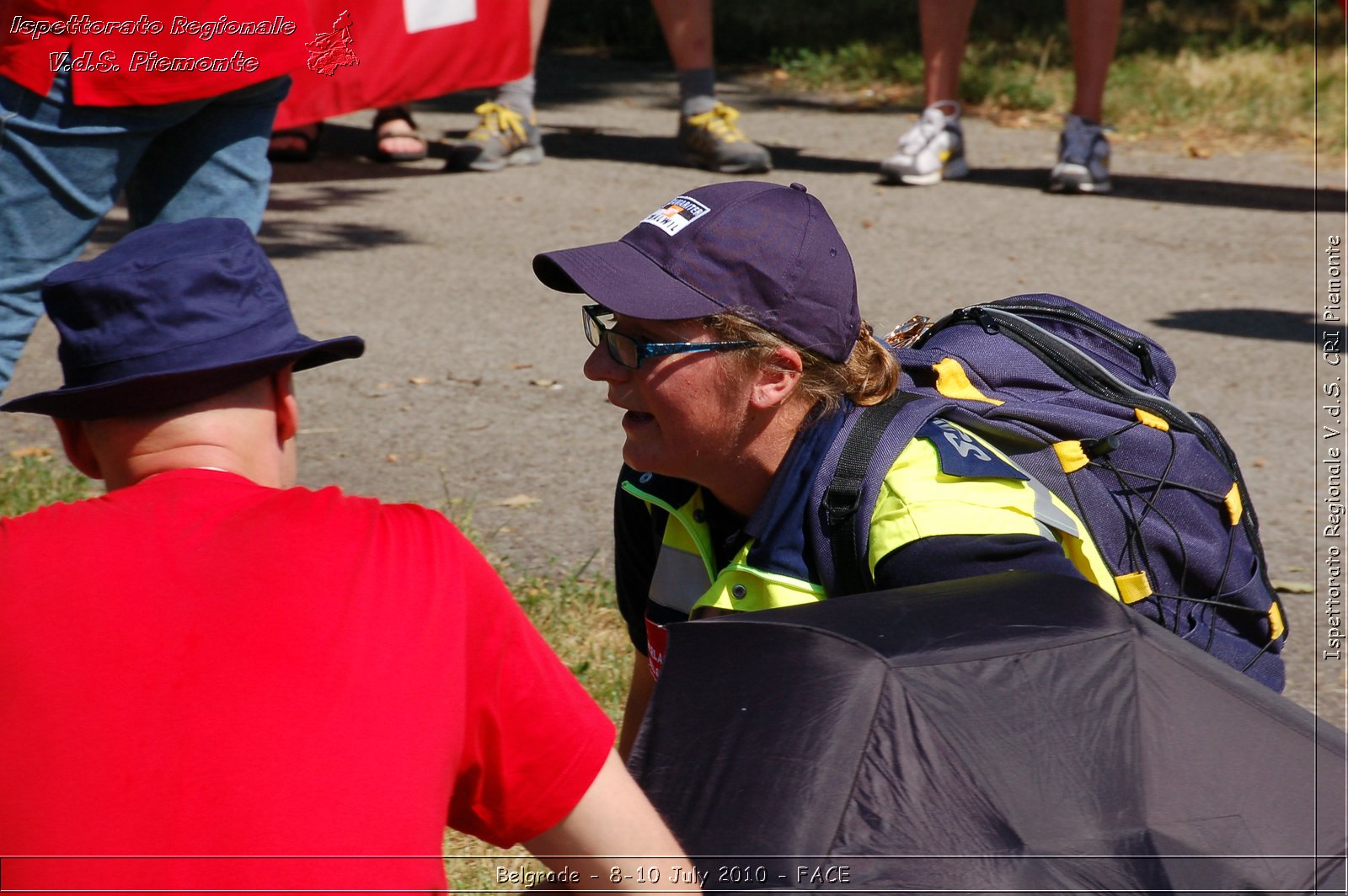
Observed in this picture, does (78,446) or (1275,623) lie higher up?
(78,446)

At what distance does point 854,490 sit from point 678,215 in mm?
535

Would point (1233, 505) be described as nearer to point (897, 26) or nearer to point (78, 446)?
point (78, 446)

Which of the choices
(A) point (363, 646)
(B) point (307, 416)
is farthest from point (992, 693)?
(B) point (307, 416)

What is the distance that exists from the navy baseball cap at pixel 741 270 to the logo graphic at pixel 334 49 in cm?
535

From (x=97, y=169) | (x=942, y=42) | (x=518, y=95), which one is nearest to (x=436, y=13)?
(x=518, y=95)

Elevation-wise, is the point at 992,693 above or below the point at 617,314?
below

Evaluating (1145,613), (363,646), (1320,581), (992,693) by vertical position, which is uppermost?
(363,646)

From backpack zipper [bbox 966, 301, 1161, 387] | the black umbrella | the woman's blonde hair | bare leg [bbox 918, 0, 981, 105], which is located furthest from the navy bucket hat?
bare leg [bbox 918, 0, 981, 105]

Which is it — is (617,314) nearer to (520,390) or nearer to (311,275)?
(520,390)

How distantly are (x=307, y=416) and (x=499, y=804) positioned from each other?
3.67 meters

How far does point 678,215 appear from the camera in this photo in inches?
93.4

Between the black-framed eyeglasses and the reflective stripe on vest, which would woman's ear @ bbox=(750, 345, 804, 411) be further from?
the reflective stripe on vest

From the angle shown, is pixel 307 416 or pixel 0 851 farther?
pixel 307 416

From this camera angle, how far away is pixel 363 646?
1.50m
